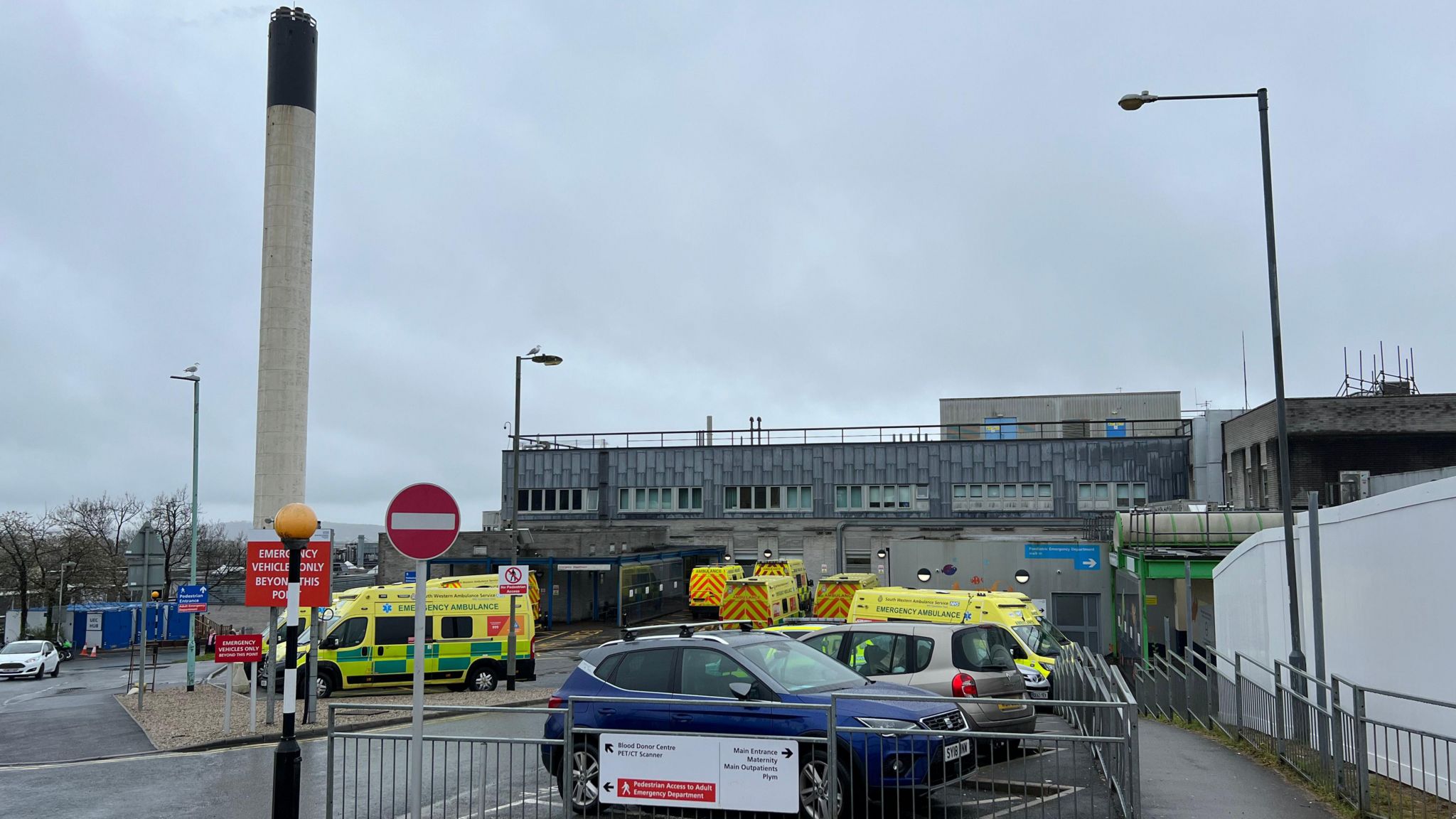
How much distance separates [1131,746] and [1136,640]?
25.9 m

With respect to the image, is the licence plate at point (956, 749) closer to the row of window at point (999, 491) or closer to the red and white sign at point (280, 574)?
the red and white sign at point (280, 574)

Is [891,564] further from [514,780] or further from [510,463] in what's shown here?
[510,463]

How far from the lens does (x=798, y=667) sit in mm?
10516

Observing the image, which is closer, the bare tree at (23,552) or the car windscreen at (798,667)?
the car windscreen at (798,667)

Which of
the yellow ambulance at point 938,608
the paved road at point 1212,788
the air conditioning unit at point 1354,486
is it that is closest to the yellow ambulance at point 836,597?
the yellow ambulance at point 938,608

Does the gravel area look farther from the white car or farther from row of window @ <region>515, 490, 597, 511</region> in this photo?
row of window @ <region>515, 490, 597, 511</region>

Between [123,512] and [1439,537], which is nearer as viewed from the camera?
[1439,537]

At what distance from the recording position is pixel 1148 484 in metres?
53.8

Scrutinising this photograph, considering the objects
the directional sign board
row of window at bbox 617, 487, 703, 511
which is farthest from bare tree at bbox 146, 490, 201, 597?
the directional sign board

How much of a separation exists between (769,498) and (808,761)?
50.6m

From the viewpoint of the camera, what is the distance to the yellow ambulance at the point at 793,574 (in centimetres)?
4044

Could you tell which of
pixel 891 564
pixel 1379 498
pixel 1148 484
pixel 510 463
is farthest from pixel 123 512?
pixel 1379 498

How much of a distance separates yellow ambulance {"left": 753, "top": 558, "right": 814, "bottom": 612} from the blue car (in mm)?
27742

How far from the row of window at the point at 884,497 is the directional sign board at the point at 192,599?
3738cm
